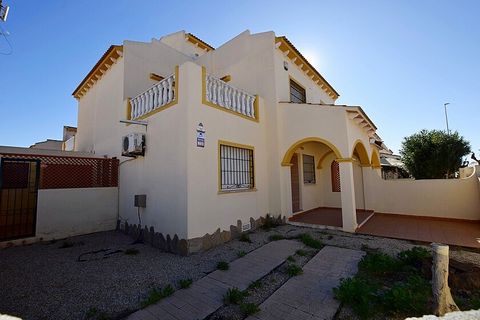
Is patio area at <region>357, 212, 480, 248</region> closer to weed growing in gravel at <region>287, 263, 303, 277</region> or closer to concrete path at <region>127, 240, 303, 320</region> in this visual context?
concrete path at <region>127, 240, 303, 320</region>

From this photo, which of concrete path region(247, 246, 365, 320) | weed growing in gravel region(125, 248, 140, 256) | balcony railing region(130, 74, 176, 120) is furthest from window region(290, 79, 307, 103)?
weed growing in gravel region(125, 248, 140, 256)

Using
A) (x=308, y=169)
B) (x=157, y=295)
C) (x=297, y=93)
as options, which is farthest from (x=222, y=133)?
(x=308, y=169)

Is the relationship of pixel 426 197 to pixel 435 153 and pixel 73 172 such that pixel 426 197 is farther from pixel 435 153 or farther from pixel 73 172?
pixel 73 172

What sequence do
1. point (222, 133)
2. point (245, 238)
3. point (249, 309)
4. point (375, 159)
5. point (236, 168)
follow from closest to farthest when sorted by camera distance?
1. point (249, 309)
2. point (245, 238)
3. point (222, 133)
4. point (236, 168)
5. point (375, 159)

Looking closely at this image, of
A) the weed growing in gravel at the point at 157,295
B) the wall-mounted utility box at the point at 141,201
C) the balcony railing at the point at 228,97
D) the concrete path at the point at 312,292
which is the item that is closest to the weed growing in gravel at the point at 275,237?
the concrete path at the point at 312,292

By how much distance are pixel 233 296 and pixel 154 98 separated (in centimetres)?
560

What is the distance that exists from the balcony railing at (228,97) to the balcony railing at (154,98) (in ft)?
3.24

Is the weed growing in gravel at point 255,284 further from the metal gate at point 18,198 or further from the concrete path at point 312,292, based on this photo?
the metal gate at point 18,198

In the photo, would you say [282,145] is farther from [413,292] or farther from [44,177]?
[44,177]

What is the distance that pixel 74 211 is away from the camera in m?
7.09

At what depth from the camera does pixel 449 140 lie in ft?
45.2

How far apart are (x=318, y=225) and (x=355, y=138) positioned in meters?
3.26

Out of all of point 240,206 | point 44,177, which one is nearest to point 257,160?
point 240,206

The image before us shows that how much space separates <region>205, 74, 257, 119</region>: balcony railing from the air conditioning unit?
2368 mm
